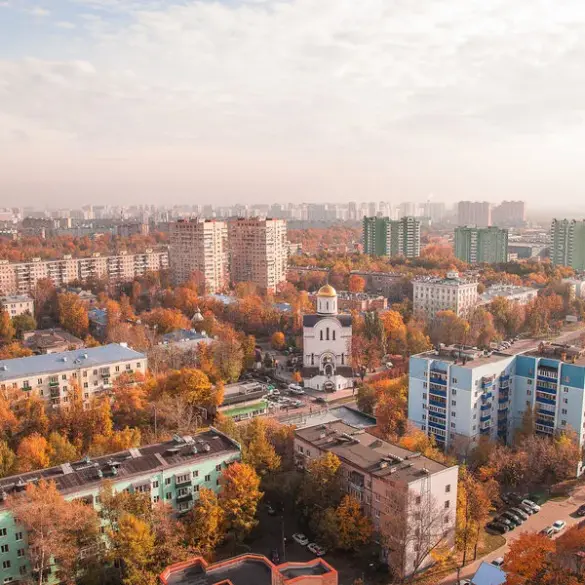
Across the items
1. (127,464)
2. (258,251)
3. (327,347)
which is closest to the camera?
(127,464)

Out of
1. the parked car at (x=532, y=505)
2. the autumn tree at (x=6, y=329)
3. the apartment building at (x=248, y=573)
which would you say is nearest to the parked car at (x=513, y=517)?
the parked car at (x=532, y=505)

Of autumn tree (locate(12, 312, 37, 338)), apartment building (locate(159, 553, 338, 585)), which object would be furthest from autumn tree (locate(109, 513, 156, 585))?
autumn tree (locate(12, 312, 37, 338))

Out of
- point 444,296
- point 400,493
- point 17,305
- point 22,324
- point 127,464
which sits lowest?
point 400,493

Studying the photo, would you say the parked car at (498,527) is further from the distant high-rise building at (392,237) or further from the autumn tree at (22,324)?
the distant high-rise building at (392,237)

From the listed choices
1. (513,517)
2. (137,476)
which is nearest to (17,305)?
(137,476)

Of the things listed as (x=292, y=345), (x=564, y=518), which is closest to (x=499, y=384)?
(x=564, y=518)

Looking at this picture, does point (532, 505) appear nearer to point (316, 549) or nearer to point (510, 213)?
point (316, 549)

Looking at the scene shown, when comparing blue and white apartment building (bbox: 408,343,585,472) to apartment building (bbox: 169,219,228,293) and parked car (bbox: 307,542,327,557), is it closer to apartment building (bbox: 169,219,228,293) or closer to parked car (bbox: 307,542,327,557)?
parked car (bbox: 307,542,327,557)
